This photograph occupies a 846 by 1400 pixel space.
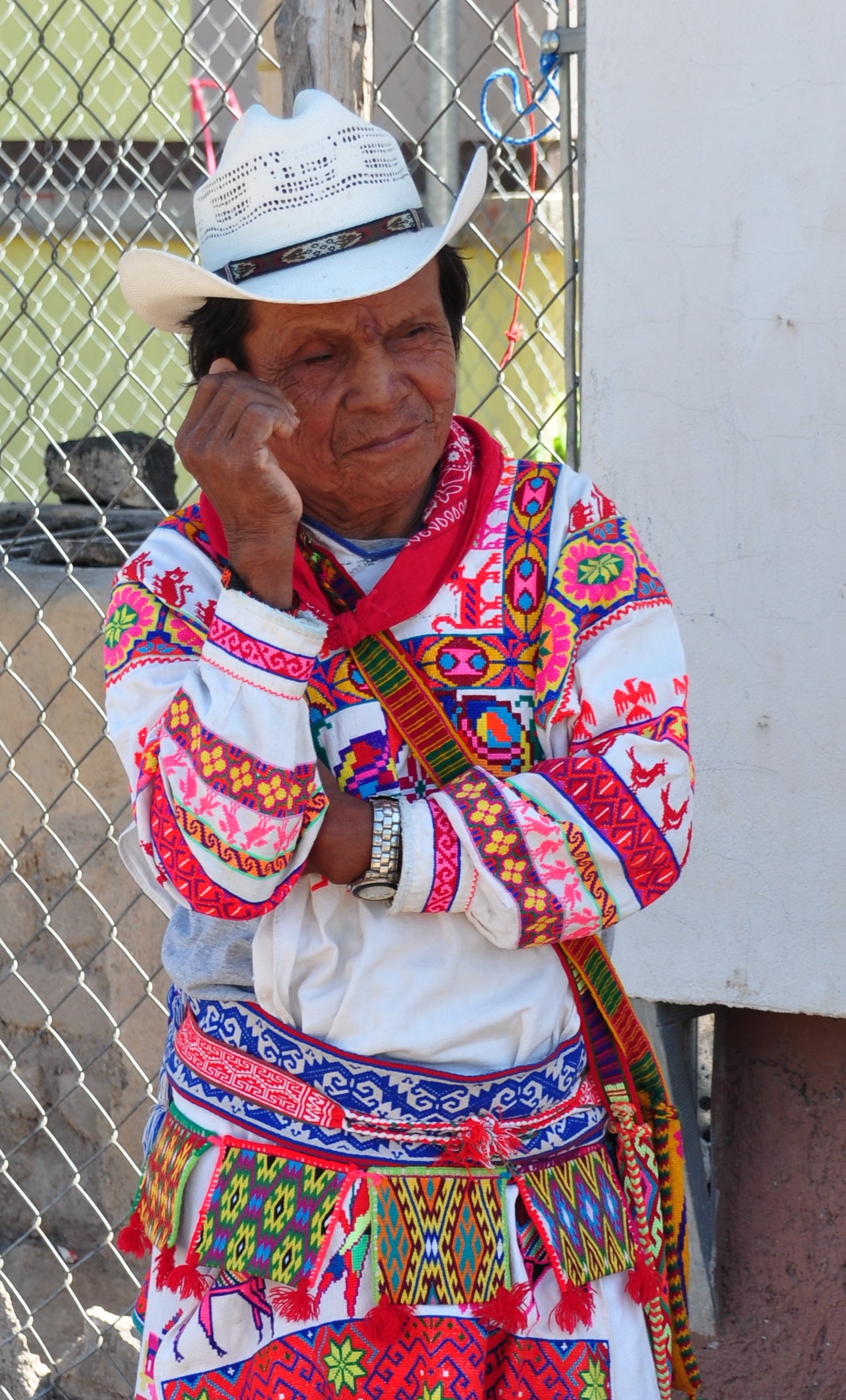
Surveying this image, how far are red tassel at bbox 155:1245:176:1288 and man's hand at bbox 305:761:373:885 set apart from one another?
0.50 metres

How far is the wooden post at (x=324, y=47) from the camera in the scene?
2.21 meters

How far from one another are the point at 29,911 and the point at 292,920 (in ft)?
6.61

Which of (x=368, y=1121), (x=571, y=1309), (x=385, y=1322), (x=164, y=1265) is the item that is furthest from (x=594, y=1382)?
(x=164, y=1265)

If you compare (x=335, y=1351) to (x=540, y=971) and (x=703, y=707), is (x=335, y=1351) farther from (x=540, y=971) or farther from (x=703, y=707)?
(x=703, y=707)

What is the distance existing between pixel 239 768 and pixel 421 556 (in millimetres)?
345

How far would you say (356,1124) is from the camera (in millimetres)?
1559

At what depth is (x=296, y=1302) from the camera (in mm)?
1522

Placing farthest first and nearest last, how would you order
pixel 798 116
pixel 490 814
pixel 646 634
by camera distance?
1. pixel 798 116
2. pixel 646 634
3. pixel 490 814

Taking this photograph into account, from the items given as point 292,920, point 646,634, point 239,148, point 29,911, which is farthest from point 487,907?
point 29,911

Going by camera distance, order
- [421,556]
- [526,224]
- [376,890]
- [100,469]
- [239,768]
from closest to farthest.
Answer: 1. [239,768]
2. [376,890]
3. [421,556]
4. [526,224]
5. [100,469]

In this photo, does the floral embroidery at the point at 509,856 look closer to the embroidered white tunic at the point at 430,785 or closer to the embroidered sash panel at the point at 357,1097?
the embroidered white tunic at the point at 430,785

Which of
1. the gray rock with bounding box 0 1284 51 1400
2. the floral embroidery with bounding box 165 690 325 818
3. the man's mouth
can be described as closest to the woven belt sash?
the floral embroidery with bounding box 165 690 325 818

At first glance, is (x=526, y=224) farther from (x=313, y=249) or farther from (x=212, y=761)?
(x=212, y=761)

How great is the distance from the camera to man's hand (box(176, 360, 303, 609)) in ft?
4.66
